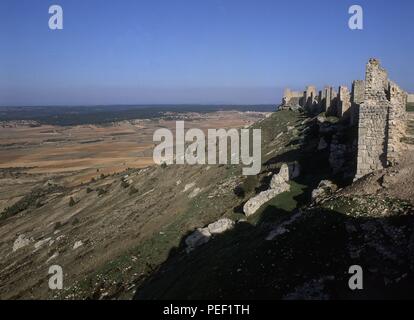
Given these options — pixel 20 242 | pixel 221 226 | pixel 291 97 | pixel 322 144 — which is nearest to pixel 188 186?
pixel 322 144

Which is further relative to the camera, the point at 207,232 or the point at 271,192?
the point at 271,192

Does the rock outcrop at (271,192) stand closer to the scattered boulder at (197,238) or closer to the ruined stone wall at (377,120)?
the scattered boulder at (197,238)

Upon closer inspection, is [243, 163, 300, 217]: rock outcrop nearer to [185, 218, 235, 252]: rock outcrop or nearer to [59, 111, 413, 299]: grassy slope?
[59, 111, 413, 299]: grassy slope

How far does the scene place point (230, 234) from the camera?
25.1m

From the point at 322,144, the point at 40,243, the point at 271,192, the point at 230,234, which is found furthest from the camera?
the point at 40,243

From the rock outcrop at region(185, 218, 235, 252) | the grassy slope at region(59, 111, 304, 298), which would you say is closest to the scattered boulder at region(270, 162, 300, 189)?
the grassy slope at region(59, 111, 304, 298)

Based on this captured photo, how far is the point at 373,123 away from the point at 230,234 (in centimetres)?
970

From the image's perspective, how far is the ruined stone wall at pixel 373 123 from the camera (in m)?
21.2

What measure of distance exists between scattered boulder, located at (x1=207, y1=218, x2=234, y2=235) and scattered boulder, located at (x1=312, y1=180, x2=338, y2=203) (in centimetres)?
603

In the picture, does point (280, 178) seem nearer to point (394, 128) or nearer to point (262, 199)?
point (262, 199)

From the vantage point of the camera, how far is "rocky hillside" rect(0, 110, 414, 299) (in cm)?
1550

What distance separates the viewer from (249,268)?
1744cm

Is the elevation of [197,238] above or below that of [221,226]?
below

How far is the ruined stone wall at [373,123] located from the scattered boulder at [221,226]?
27.5 ft
